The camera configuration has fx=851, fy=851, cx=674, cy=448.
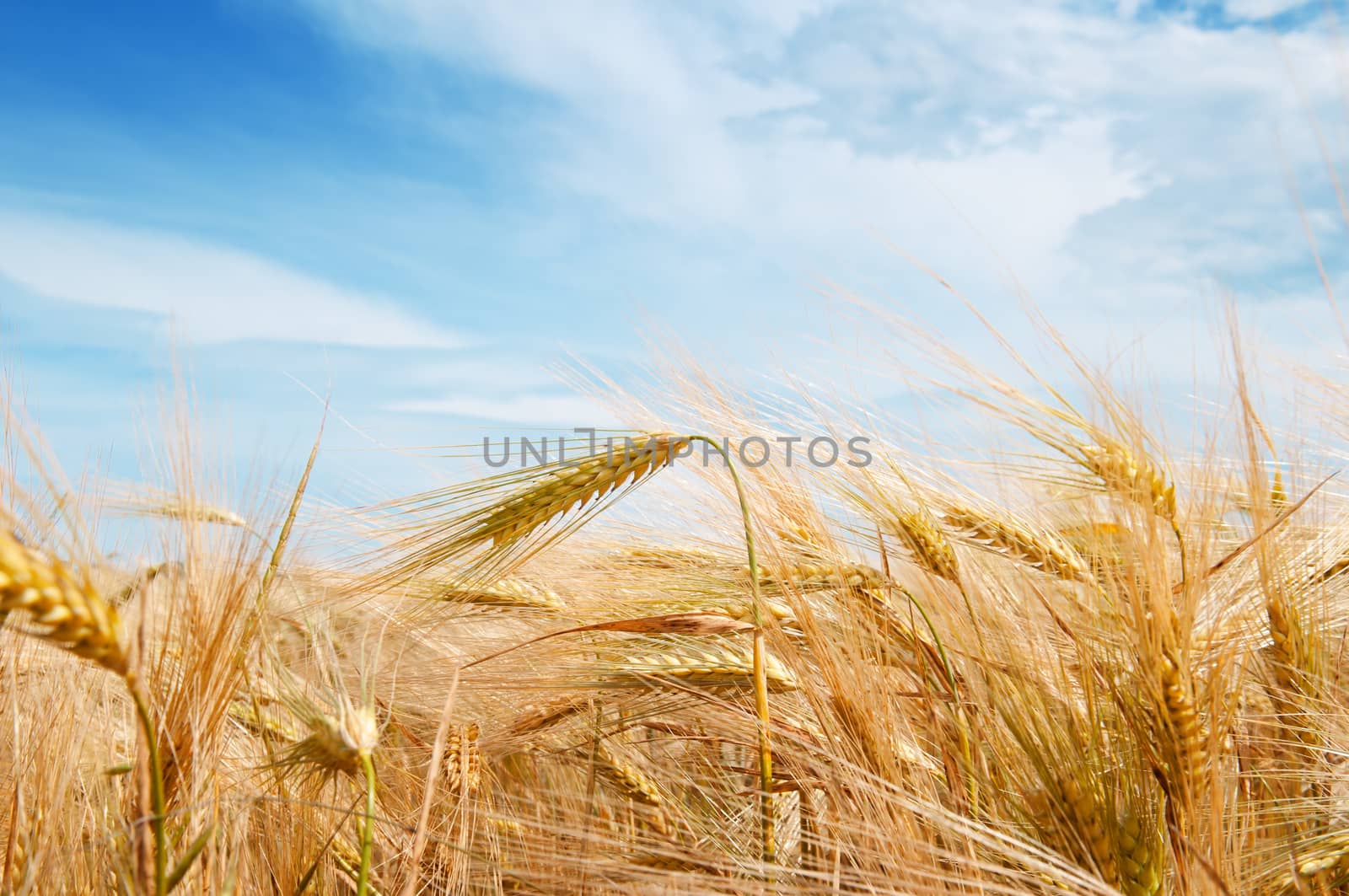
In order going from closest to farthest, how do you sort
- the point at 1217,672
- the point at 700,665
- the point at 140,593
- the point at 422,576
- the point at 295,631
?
the point at 140,593 < the point at 1217,672 < the point at 700,665 < the point at 422,576 < the point at 295,631

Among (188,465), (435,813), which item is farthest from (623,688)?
(188,465)

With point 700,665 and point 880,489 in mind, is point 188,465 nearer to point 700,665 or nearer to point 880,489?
point 700,665

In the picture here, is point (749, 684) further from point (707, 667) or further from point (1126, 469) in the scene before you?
point (1126, 469)

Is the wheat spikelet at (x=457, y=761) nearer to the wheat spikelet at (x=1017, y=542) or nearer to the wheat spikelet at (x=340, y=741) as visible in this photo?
the wheat spikelet at (x=340, y=741)

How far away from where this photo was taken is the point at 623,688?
1353 millimetres

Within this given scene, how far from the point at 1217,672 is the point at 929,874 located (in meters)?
0.43

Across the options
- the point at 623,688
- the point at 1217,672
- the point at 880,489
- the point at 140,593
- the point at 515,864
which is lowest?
the point at 515,864

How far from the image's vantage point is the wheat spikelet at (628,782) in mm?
1587

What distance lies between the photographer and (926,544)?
1.49 metres

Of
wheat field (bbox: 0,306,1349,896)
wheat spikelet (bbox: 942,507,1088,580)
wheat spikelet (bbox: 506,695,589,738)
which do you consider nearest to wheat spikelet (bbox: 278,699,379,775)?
wheat field (bbox: 0,306,1349,896)

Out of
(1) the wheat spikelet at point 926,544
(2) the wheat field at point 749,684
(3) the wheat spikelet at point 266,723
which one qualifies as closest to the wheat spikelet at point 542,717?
(2) the wheat field at point 749,684

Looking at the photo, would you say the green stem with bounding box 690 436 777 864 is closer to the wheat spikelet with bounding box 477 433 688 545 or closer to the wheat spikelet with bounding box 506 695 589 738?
the wheat spikelet with bounding box 477 433 688 545

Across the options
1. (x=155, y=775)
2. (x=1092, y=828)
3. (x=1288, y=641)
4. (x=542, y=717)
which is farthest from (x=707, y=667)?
(x=1288, y=641)

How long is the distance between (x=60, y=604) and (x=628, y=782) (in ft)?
3.93
